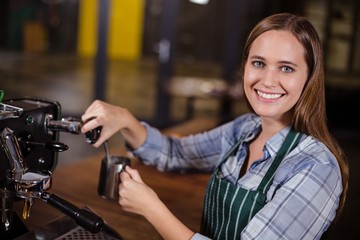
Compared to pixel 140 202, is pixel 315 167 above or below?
above

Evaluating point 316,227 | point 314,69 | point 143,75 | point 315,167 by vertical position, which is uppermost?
point 314,69

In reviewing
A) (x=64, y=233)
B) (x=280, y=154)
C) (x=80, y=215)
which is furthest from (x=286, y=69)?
(x=64, y=233)

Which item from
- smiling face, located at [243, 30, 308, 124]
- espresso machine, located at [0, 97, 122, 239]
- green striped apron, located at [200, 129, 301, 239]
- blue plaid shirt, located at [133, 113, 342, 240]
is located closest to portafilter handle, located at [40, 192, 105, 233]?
espresso machine, located at [0, 97, 122, 239]

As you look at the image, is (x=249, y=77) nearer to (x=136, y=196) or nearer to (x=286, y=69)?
(x=286, y=69)

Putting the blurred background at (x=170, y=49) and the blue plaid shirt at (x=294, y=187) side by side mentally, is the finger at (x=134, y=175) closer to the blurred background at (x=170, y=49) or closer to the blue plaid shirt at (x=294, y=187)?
the blue plaid shirt at (x=294, y=187)

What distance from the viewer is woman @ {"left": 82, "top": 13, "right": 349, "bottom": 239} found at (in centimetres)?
110

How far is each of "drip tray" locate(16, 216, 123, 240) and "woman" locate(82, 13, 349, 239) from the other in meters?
0.13

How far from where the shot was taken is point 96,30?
22.0 ft

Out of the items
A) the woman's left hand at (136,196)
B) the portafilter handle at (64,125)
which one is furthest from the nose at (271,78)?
the portafilter handle at (64,125)

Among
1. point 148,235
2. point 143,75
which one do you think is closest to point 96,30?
point 143,75

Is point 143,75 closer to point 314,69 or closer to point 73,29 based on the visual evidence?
point 73,29

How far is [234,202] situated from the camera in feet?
4.17

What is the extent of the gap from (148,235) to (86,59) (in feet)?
33.7

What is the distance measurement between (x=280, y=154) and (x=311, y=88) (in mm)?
189
